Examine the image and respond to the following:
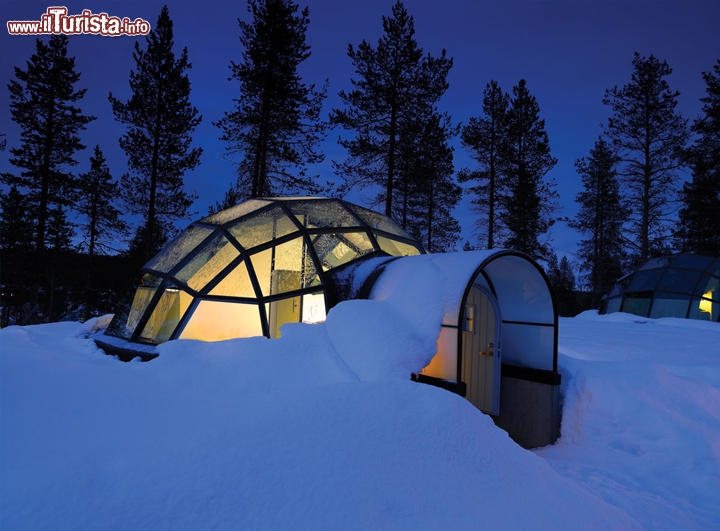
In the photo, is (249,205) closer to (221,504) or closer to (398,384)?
(398,384)

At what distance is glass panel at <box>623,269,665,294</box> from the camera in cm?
1756

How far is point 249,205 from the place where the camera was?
7520 millimetres

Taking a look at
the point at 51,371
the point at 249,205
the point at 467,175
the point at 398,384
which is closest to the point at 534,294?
the point at 398,384

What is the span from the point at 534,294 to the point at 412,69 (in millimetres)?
13504

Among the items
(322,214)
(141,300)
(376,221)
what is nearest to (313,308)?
(322,214)

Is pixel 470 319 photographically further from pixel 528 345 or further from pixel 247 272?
pixel 247 272

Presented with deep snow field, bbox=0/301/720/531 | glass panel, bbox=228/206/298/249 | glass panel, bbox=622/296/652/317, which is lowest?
deep snow field, bbox=0/301/720/531

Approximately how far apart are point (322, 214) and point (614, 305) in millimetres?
18480

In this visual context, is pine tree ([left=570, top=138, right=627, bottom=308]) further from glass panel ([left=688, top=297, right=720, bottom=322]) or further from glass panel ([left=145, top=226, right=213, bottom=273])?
glass panel ([left=145, top=226, right=213, bottom=273])

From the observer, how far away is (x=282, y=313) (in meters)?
5.62

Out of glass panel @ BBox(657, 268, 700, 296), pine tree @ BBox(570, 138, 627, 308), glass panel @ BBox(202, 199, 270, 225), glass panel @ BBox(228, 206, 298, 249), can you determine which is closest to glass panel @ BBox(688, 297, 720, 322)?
glass panel @ BBox(657, 268, 700, 296)

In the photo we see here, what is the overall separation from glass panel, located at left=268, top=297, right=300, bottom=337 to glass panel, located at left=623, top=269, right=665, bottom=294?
18.4 m

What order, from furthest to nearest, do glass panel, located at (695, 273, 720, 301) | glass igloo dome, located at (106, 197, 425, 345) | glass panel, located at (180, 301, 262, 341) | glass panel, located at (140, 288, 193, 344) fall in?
glass panel, located at (695, 273, 720, 301)
glass panel, located at (140, 288, 193, 344)
glass igloo dome, located at (106, 197, 425, 345)
glass panel, located at (180, 301, 262, 341)

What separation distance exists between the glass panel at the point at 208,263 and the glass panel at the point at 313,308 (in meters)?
1.32
